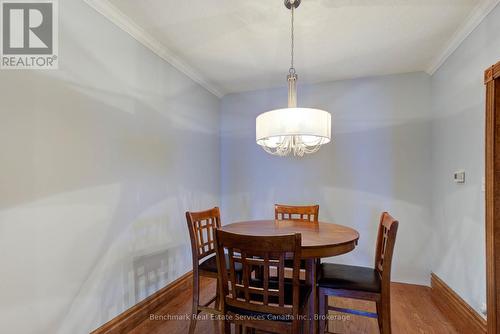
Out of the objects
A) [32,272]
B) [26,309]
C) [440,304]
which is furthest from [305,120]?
[440,304]

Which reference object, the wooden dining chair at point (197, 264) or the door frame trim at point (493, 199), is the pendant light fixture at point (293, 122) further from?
the door frame trim at point (493, 199)

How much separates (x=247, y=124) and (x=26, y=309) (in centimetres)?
296

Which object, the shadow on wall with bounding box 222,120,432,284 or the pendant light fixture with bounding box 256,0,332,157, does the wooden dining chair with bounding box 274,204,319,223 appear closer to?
the shadow on wall with bounding box 222,120,432,284

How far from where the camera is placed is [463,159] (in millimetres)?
2234

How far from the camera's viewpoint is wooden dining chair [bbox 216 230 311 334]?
4.19 ft

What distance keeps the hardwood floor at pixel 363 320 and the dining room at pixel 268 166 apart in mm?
21

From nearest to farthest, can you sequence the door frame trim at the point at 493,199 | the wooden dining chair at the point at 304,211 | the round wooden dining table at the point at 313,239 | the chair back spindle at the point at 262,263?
the chair back spindle at the point at 262,263
the round wooden dining table at the point at 313,239
the door frame trim at the point at 493,199
the wooden dining chair at the point at 304,211

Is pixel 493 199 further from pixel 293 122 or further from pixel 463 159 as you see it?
pixel 293 122

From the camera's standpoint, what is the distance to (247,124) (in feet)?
12.3

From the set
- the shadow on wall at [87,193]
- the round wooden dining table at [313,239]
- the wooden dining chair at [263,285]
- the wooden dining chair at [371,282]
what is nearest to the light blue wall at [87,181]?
the shadow on wall at [87,193]

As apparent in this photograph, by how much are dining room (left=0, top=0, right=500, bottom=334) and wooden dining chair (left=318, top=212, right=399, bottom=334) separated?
0.01 meters

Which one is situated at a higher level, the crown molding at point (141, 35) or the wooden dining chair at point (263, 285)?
the crown molding at point (141, 35)

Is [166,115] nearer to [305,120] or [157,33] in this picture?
[157,33]

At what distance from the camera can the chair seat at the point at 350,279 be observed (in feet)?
5.51
